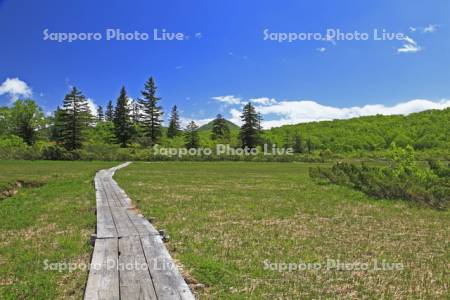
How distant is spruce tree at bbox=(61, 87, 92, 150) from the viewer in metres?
68.1

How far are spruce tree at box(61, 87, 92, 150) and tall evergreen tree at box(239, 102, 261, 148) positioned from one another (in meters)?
32.7

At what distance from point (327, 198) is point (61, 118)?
64.5 m

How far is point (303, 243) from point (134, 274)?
14.6 feet

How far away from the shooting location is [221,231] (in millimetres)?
9555

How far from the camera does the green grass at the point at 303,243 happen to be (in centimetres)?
559

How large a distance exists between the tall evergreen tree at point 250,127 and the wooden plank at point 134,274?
73.2 metres

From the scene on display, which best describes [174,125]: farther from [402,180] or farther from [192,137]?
[402,180]

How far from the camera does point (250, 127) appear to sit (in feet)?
264

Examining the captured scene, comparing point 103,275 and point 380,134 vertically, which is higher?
point 380,134

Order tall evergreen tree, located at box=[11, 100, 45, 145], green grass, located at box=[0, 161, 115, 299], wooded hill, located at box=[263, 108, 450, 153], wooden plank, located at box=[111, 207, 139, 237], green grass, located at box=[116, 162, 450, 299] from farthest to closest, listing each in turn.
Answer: wooded hill, located at box=[263, 108, 450, 153] < tall evergreen tree, located at box=[11, 100, 45, 145] < wooden plank, located at box=[111, 207, 139, 237] < green grass, located at box=[116, 162, 450, 299] < green grass, located at box=[0, 161, 115, 299]

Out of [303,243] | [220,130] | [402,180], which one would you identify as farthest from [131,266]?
[220,130]

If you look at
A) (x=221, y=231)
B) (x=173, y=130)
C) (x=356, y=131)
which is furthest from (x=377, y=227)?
(x=356, y=131)

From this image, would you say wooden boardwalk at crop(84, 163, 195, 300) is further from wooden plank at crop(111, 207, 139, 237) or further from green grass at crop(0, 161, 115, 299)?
green grass at crop(0, 161, 115, 299)

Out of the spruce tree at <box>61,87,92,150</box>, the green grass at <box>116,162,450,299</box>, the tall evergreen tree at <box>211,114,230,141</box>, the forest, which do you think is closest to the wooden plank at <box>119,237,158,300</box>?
the green grass at <box>116,162,450,299</box>
